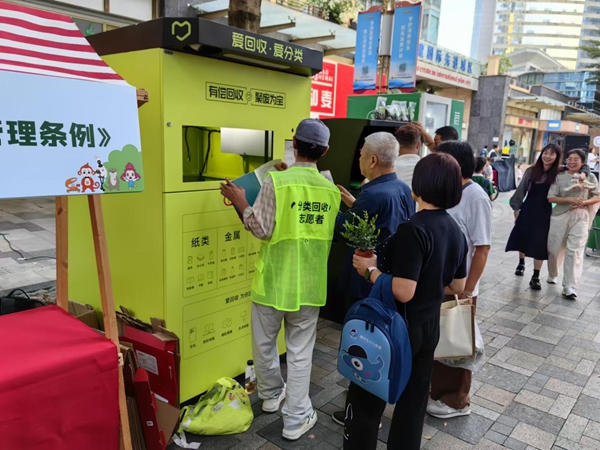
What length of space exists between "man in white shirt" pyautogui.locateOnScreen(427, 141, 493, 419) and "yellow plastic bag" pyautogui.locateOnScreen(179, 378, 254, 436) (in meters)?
1.21

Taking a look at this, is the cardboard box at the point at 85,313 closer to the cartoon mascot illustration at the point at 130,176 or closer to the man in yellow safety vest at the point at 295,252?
the man in yellow safety vest at the point at 295,252

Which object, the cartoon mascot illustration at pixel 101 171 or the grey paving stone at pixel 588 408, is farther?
the grey paving stone at pixel 588 408

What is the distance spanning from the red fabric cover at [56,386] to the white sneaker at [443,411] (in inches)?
75.2

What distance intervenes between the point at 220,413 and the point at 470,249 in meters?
1.82

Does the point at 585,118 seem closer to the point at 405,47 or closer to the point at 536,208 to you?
the point at 405,47

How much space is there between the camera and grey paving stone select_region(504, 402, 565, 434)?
283cm

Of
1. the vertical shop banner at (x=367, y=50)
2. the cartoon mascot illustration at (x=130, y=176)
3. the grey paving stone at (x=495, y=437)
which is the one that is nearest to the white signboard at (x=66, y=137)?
the cartoon mascot illustration at (x=130, y=176)

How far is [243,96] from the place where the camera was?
283 cm

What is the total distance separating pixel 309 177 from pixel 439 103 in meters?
3.87

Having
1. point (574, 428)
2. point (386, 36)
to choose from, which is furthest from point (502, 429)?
point (386, 36)

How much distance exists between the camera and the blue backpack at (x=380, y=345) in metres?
1.87

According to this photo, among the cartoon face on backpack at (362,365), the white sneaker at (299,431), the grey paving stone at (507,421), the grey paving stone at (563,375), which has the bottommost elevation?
the grey paving stone at (563,375)

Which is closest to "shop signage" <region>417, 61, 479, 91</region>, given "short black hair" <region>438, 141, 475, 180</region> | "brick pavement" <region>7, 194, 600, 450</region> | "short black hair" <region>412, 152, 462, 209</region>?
"brick pavement" <region>7, 194, 600, 450</region>

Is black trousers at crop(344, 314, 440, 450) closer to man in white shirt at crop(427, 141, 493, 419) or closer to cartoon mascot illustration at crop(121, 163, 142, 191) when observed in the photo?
man in white shirt at crop(427, 141, 493, 419)
